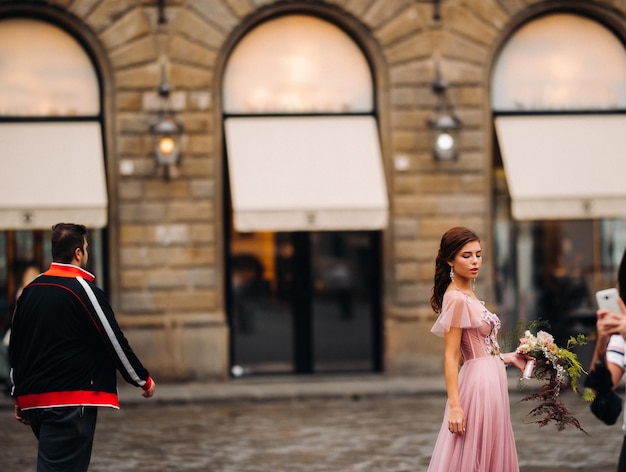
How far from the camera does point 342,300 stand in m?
17.2

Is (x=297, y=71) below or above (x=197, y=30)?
below

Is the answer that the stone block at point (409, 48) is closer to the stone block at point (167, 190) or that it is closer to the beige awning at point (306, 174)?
the beige awning at point (306, 174)

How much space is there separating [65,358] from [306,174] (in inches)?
389

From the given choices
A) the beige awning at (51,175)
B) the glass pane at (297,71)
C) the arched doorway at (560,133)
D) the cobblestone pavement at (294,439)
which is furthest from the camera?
the arched doorway at (560,133)

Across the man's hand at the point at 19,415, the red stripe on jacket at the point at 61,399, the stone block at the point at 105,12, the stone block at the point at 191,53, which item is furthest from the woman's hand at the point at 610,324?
the stone block at the point at 105,12

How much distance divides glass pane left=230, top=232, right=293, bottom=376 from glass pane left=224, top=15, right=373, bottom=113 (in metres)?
1.95

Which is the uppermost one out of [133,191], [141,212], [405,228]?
[133,191]

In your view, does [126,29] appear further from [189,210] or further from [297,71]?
[189,210]

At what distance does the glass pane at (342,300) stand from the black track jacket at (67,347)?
10.4 meters

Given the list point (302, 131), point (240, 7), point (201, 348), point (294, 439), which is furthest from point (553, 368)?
point (240, 7)

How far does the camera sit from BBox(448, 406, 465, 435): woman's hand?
259 inches

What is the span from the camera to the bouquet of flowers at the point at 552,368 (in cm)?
648

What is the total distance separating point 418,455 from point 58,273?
5.10 m

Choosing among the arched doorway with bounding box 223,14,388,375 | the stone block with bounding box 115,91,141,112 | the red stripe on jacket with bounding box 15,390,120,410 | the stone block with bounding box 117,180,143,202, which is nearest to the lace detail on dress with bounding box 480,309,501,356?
the red stripe on jacket with bounding box 15,390,120,410
